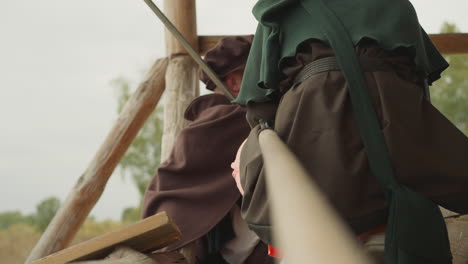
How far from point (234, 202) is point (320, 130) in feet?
3.51

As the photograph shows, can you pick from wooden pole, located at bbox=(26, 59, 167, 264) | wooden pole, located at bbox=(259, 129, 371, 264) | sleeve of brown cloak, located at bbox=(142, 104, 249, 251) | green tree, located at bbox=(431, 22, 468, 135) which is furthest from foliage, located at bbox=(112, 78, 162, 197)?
wooden pole, located at bbox=(259, 129, 371, 264)

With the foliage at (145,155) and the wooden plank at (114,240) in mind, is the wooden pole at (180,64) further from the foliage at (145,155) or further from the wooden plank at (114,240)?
the foliage at (145,155)

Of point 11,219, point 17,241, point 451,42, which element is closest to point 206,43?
point 451,42

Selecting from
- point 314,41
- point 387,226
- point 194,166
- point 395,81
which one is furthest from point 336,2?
point 194,166

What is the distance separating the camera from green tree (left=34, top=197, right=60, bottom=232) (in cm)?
1010

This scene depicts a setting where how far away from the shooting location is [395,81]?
4.71 feet

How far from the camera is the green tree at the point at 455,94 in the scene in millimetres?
11289

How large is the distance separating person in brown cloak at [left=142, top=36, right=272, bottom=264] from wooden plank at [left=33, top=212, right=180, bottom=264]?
30 cm

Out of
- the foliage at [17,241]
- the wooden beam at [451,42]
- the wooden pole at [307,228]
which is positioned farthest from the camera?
the foliage at [17,241]

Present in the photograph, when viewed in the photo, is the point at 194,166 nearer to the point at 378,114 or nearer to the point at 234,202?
the point at 234,202

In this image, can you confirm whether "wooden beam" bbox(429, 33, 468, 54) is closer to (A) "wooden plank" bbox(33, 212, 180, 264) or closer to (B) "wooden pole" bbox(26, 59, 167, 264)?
(B) "wooden pole" bbox(26, 59, 167, 264)

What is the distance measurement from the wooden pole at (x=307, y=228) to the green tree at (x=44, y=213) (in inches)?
376

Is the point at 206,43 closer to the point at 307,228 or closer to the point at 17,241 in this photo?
the point at 307,228

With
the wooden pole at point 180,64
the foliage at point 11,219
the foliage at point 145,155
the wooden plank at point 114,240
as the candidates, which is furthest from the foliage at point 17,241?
the wooden plank at point 114,240
